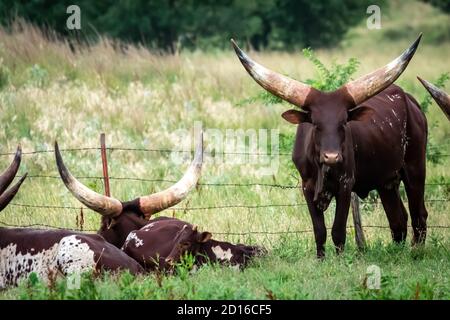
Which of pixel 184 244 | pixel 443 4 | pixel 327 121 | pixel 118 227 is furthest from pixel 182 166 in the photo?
pixel 443 4

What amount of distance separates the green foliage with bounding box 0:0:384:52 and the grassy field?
24.6 feet

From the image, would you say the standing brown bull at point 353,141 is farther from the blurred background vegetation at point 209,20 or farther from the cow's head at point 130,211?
the blurred background vegetation at point 209,20

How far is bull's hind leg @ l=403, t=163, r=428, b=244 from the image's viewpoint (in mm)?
9594

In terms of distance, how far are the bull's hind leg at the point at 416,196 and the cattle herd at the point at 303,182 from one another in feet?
0.86

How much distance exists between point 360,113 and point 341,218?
3.00 ft

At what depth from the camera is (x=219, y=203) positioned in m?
11.3

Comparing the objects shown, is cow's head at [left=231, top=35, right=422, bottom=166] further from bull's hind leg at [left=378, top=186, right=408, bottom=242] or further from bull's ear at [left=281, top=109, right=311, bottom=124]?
bull's hind leg at [left=378, top=186, right=408, bottom=242]

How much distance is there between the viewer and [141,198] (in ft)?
28.8

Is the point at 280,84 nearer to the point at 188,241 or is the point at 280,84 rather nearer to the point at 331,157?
the point at 331,157

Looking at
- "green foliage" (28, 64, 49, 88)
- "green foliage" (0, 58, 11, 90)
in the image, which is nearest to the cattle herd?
"green foliage" (28, 64, 49, 88)

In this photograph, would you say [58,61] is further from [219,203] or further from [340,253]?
[340,253]

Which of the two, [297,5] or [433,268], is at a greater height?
[297,5]
